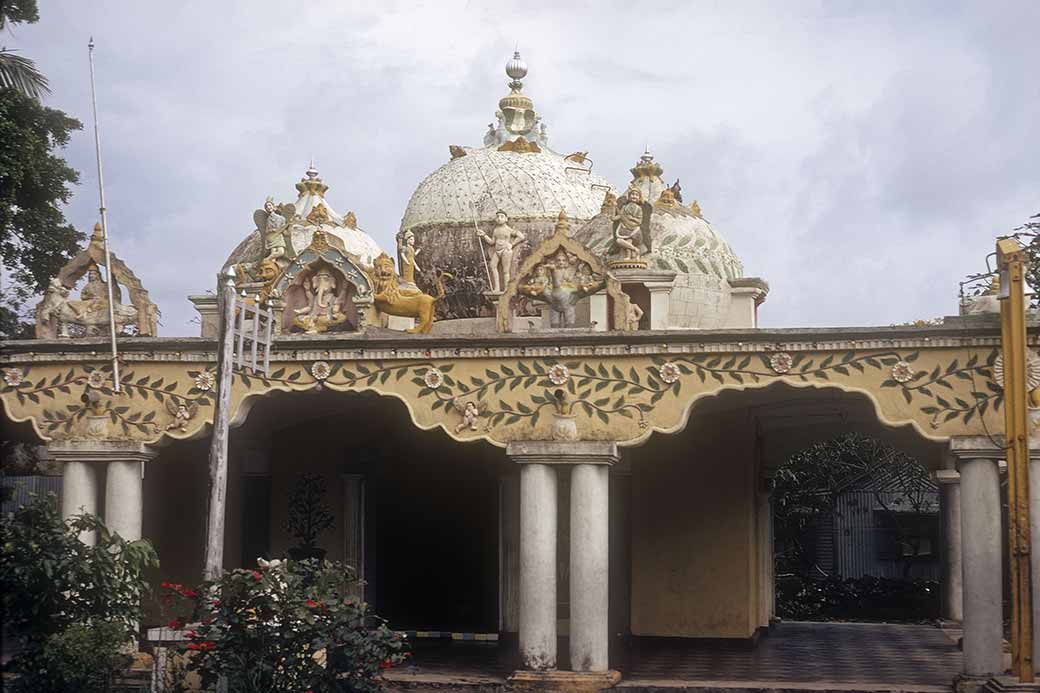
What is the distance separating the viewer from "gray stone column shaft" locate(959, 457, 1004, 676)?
47.8ft

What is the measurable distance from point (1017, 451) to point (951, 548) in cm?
783

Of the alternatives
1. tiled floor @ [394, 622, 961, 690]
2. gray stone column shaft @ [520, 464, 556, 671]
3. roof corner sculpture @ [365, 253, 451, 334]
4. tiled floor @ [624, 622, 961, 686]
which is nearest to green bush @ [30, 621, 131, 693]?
tiled floor @ [394, 622, 961, 690]

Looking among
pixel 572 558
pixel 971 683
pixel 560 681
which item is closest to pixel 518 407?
pixel 572 558

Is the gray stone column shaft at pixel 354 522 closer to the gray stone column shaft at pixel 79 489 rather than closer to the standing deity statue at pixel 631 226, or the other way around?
the gray stone column shaft at pixel 79 489

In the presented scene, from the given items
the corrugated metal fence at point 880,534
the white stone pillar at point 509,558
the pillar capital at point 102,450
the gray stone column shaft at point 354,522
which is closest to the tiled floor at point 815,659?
the white stone pillar at point 509,558

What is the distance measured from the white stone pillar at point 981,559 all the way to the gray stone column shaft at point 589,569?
134 inches

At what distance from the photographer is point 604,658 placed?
604 inches

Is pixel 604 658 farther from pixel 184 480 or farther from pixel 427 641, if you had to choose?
pixel 184 480

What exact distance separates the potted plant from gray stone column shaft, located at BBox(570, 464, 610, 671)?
15.9ft

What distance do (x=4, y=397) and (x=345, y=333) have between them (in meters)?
3.60

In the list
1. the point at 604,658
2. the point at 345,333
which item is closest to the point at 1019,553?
the point at 604,658

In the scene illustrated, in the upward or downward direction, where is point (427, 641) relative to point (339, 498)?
downward

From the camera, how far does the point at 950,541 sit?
21953 millimetres

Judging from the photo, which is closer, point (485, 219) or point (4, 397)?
point (4, 397)
